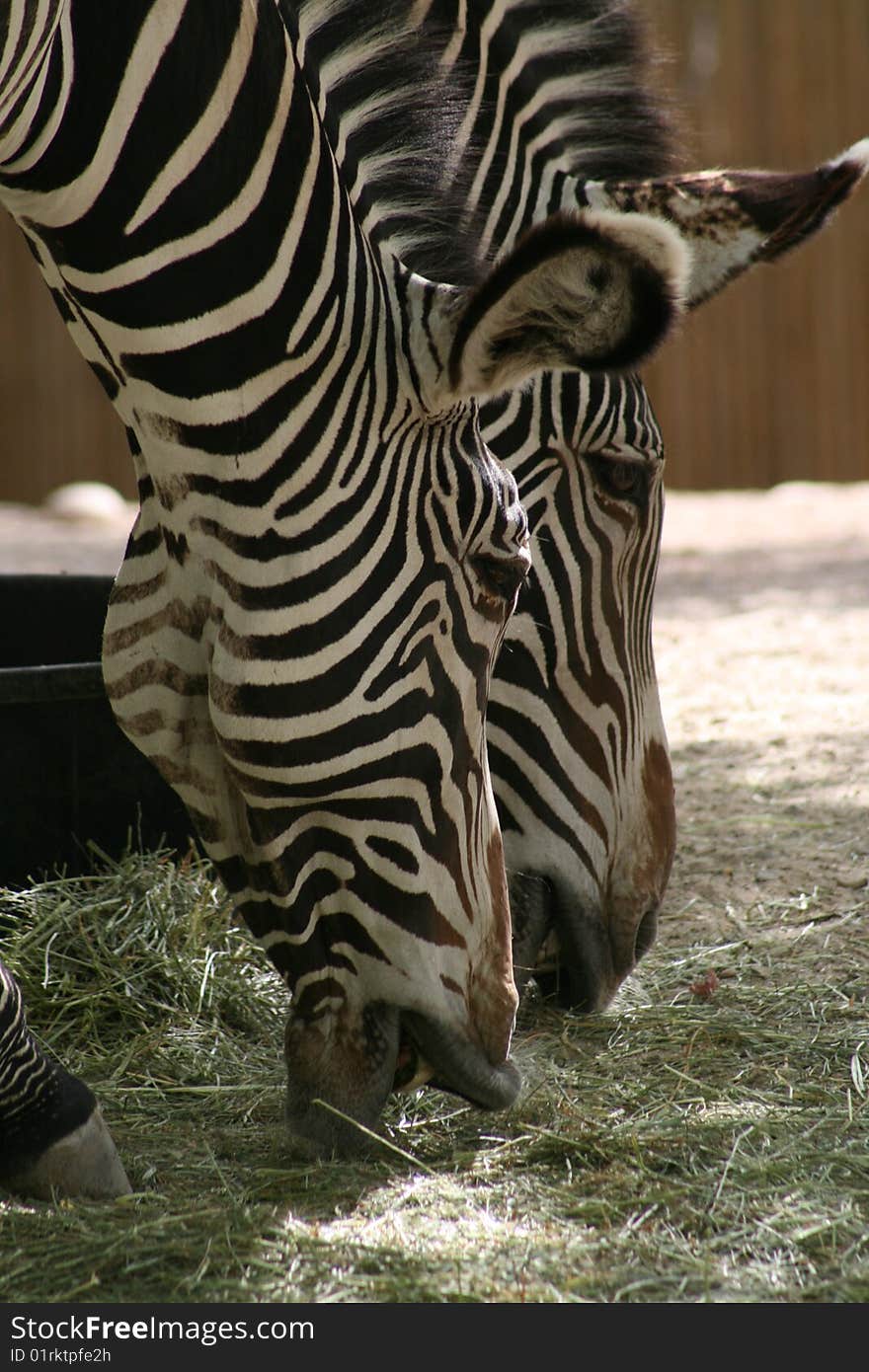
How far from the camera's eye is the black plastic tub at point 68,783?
10.2 feet

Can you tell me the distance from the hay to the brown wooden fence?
1021cm

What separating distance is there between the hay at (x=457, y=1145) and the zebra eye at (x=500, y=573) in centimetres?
92

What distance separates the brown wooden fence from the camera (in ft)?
43.1

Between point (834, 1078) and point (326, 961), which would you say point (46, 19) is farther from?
point (834, 1078)

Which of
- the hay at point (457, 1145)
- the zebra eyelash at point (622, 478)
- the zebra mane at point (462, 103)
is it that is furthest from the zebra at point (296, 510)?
the zebra eyelash at point (622, 478)

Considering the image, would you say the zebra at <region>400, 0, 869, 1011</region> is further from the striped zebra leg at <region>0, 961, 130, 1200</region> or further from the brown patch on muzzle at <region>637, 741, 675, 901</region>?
the striped zebra leg at <region>0, 961, 130, 1200</region>

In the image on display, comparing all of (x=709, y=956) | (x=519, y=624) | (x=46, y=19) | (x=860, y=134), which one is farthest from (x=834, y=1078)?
(x=860, y=134)

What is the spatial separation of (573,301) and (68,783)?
1886 millimetres

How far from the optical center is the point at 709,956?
355 cm

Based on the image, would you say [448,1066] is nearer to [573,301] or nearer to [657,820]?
[657,820]

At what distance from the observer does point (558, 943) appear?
302 cm

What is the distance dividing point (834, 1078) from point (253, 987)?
1.24 m

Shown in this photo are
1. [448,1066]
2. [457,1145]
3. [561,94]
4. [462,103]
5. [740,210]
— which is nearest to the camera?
[448,1066]

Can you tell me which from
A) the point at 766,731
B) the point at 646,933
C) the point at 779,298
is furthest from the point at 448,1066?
the point at 779,298
